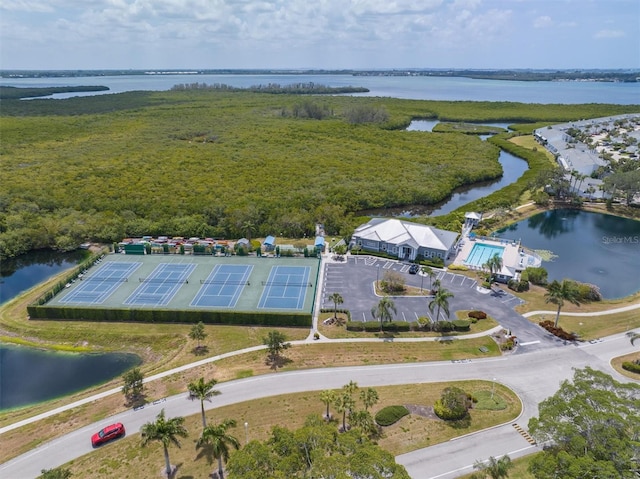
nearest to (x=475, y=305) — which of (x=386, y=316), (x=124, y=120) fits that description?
(x=386, y=316)

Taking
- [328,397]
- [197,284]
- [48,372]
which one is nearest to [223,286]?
[197,284]

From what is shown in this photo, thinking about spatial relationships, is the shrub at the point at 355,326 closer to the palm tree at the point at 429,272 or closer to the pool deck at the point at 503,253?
the palm tree at the point at 429,272

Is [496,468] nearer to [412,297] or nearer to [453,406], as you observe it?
[453,406]

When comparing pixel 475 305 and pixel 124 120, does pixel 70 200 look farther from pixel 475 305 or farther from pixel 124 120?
pixel 124 120

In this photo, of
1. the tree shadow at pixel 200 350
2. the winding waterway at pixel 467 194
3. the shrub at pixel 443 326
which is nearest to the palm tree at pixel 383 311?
the shrub at pixel 443 326

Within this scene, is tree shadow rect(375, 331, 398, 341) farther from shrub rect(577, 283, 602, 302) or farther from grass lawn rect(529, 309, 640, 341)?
shrub rect(577, 283, 602, 302)
